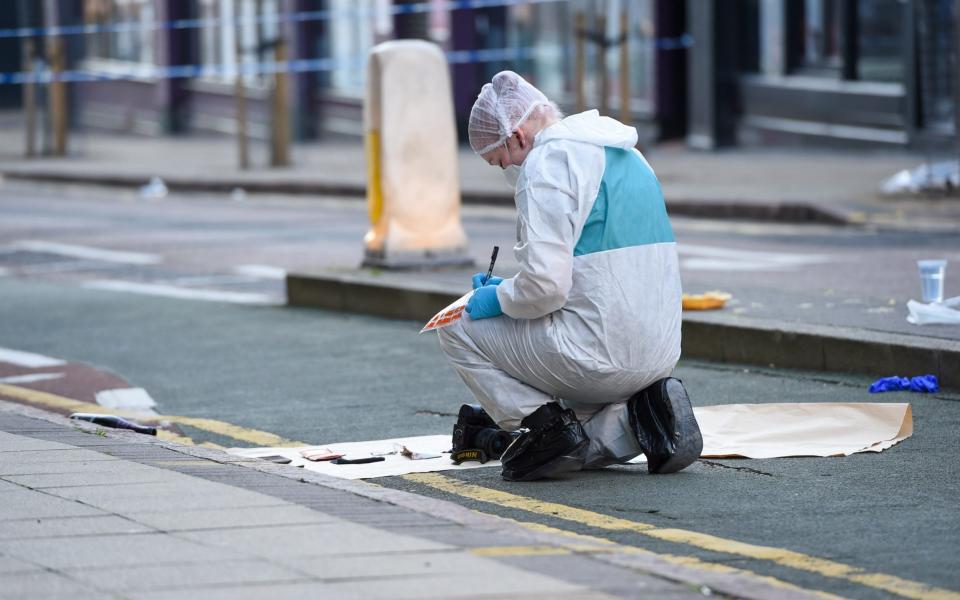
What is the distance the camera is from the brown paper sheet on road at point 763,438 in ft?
20.9

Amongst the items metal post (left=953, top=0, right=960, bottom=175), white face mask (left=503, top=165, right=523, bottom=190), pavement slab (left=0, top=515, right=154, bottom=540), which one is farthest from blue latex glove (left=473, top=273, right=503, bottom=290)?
metal post (left=953, top=0, right=960, bottom=175)

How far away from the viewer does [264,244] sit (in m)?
15.9

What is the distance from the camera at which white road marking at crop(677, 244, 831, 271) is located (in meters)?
12.6

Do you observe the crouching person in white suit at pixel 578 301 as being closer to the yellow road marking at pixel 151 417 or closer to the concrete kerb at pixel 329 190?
the yellow road marking at pixel 151 417

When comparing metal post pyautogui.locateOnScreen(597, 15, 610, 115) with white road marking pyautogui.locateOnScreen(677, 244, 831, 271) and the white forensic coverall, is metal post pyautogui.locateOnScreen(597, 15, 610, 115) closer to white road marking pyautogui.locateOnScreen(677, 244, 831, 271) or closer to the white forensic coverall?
white road marking pyautogui.locateOnScreen(677, 244, 831, 271)

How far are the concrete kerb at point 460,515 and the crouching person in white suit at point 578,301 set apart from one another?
2.28 feet

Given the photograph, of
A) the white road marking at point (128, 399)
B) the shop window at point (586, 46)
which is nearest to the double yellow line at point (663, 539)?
the white road marking at point (128, 399)

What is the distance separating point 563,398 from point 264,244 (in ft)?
32.6

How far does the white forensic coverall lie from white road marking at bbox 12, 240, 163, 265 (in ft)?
30.0

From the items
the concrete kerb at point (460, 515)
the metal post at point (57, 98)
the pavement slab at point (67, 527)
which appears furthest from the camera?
the metal post at point (57, 98)

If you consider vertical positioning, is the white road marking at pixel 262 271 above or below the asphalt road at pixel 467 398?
below

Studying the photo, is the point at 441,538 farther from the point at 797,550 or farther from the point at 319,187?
the point at 319,187

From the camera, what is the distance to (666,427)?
6.03 metres

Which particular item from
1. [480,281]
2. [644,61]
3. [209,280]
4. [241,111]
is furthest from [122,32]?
[480,281]
